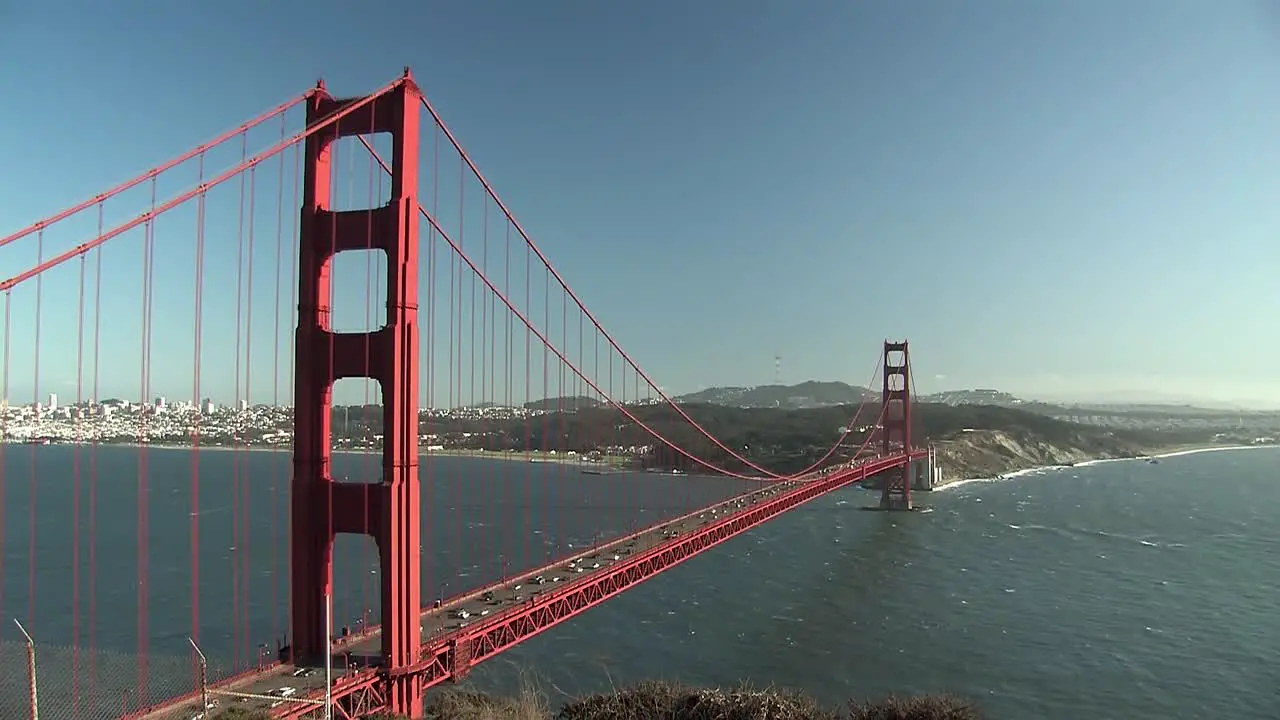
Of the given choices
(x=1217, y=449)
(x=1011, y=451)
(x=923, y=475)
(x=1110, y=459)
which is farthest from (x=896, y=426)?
(x=1217, y=449)

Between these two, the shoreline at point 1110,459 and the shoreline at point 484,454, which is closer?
the shoreline at point 1110,459

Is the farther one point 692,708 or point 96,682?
point 96,682

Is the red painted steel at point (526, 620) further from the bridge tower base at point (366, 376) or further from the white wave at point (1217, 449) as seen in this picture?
the white wave at point (1217, 449)

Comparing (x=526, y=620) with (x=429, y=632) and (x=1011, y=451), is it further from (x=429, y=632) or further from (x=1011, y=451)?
(x=1011, y=451)

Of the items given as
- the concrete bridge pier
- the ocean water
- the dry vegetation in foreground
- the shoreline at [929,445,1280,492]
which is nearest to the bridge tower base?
the dry vegetation in foreground

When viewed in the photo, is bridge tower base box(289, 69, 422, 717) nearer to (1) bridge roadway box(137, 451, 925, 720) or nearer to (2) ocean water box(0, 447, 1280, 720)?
(1) bridge roadway box(137, 451, 925, 720)

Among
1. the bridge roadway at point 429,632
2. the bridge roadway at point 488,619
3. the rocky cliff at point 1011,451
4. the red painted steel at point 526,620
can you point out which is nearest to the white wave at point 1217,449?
the rocky cliff at point 1011,451

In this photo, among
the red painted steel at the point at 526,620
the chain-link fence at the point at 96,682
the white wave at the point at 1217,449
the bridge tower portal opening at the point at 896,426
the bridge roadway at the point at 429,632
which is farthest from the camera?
the white wave at the point at 1217,449
